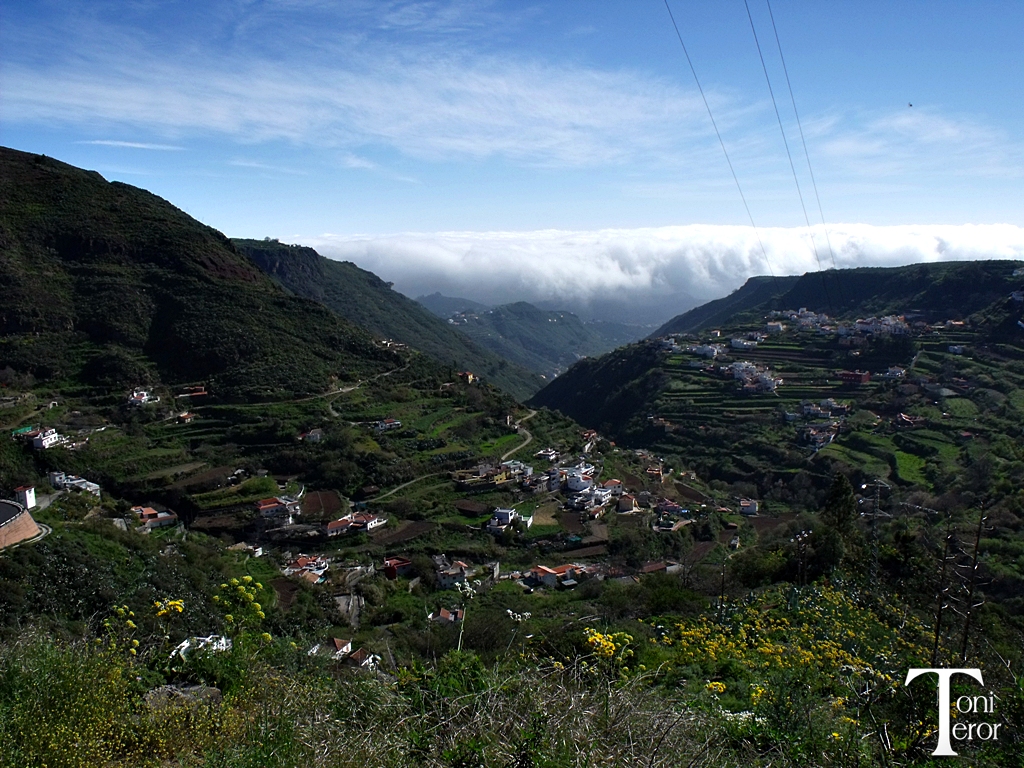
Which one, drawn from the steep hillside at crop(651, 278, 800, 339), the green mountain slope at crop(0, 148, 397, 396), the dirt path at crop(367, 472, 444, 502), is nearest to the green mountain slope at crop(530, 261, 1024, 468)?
the dirt path at crop(367, 472, 444, 502)

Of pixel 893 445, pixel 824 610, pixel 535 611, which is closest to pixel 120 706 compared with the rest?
pixel 824 610

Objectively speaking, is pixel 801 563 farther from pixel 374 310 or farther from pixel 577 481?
pixel 374 310

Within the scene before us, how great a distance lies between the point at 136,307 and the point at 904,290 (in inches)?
2428

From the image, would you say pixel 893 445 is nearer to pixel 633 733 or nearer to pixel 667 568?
pixel 667 568

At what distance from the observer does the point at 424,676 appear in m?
4.22

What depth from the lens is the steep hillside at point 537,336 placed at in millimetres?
110250

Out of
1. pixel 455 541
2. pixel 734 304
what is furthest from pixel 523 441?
pixel 734 304

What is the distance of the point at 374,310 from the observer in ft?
236

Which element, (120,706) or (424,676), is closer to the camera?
(120,706)

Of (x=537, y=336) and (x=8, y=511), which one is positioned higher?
(x=537, y=336)

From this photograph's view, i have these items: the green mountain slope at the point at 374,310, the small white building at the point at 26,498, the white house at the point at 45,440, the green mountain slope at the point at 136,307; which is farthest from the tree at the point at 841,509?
the green mountain slope at the point at 374,310

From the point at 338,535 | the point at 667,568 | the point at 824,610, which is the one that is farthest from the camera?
the point at 338,535

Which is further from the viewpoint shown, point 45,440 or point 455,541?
point 45,440

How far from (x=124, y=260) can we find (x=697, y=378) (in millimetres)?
35030
